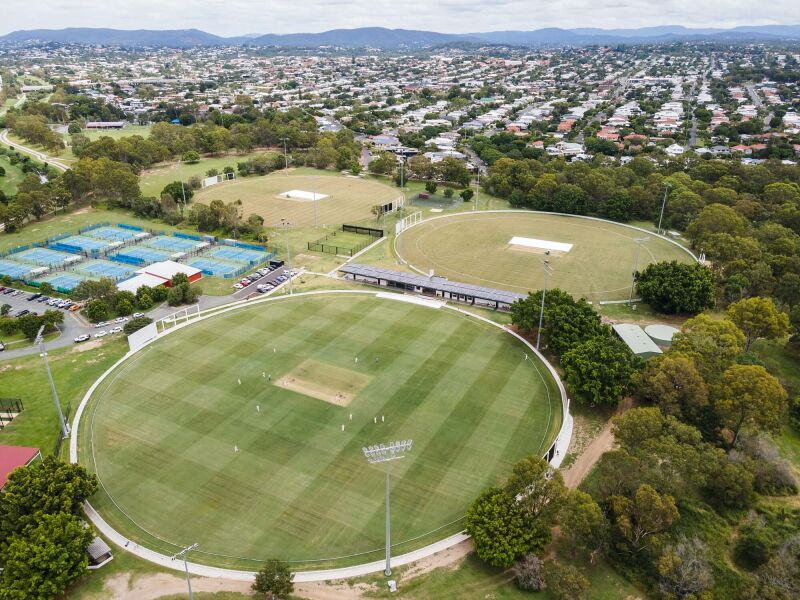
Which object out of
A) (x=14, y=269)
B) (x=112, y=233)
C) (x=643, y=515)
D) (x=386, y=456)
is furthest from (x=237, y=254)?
(x=643, y=515)

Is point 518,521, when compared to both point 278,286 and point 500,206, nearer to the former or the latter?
point 278,286

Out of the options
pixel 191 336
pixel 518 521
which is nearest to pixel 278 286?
pixel 191 336

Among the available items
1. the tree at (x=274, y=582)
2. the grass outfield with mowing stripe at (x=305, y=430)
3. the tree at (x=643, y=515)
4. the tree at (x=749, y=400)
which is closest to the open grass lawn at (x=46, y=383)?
the grass outfield with mowing stripe at (x=305, y=430)

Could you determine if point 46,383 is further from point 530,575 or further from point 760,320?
point 760,320

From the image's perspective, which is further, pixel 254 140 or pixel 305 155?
pixel 254 140

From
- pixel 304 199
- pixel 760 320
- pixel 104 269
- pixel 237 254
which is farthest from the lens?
pixel 304 199

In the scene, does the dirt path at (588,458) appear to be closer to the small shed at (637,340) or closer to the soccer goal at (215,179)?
the small shed at (637,340)
